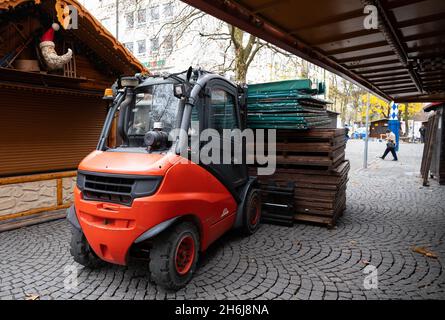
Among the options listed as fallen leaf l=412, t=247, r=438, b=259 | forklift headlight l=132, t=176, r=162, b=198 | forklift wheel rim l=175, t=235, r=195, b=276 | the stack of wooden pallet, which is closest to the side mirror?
forklift headlight l=132, t=176, r=162, b=198

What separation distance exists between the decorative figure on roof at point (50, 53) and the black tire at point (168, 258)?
4.77 metres

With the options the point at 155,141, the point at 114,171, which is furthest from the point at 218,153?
the point at 114,171

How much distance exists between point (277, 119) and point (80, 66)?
198 inches

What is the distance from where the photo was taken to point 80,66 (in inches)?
295

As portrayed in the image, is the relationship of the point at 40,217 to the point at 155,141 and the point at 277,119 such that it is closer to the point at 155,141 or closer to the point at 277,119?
the point at 155,141

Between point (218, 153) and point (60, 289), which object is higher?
point (218, 153)

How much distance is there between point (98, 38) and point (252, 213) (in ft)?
17.2

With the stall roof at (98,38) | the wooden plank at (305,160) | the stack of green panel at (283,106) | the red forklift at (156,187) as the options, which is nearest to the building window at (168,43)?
the stall roof at (98,38)

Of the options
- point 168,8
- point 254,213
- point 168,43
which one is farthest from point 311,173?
point 168,8

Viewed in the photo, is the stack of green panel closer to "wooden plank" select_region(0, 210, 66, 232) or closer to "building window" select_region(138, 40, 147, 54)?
"wooden plank" select_region(0, 210, 66, 232)

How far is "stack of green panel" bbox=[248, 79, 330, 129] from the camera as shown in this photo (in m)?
6.00

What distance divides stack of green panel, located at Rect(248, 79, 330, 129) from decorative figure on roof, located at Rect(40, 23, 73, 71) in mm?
4052

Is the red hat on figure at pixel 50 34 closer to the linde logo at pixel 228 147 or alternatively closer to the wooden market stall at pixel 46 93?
the wooden market stall at pixel 46 93
